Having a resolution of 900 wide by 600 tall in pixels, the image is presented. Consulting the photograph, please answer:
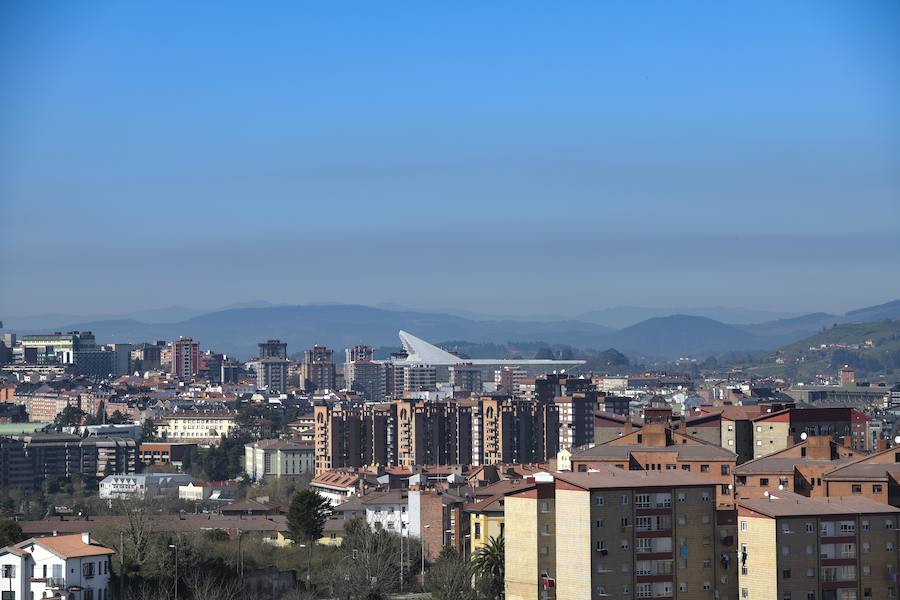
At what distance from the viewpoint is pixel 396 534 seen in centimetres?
3806

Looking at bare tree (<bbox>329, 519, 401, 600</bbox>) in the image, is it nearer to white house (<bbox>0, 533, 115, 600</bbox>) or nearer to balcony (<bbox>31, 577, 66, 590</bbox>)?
white house (<bbox>0, 533, 115, 600</bbox>)

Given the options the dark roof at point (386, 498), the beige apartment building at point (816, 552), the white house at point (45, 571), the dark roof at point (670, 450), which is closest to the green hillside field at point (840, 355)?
the dark roof at point (386, 498)

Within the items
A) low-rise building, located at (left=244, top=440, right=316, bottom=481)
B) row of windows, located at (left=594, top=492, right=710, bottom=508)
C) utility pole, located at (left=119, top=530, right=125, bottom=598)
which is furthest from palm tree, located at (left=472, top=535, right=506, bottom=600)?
low-rise building, located at (left=244, top=440, right=316, bottom=481)

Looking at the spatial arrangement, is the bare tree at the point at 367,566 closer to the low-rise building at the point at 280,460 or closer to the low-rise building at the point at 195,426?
the low-rise building at the point at 280,460

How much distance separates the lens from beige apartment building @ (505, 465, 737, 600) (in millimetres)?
25750

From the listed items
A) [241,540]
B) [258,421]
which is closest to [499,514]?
[241,540]

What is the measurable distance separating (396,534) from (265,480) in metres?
27.6

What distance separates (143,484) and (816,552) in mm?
35821

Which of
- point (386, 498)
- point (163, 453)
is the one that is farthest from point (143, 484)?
point (386, 498)

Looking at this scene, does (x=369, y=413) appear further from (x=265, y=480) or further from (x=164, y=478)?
(x=164, y=478)

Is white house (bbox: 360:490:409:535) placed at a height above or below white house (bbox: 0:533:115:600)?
below

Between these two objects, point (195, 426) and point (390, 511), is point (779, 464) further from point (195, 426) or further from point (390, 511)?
point (195, 426)

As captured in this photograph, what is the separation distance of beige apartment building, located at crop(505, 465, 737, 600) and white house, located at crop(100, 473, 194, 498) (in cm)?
3064

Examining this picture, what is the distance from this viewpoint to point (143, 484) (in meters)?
59.0
